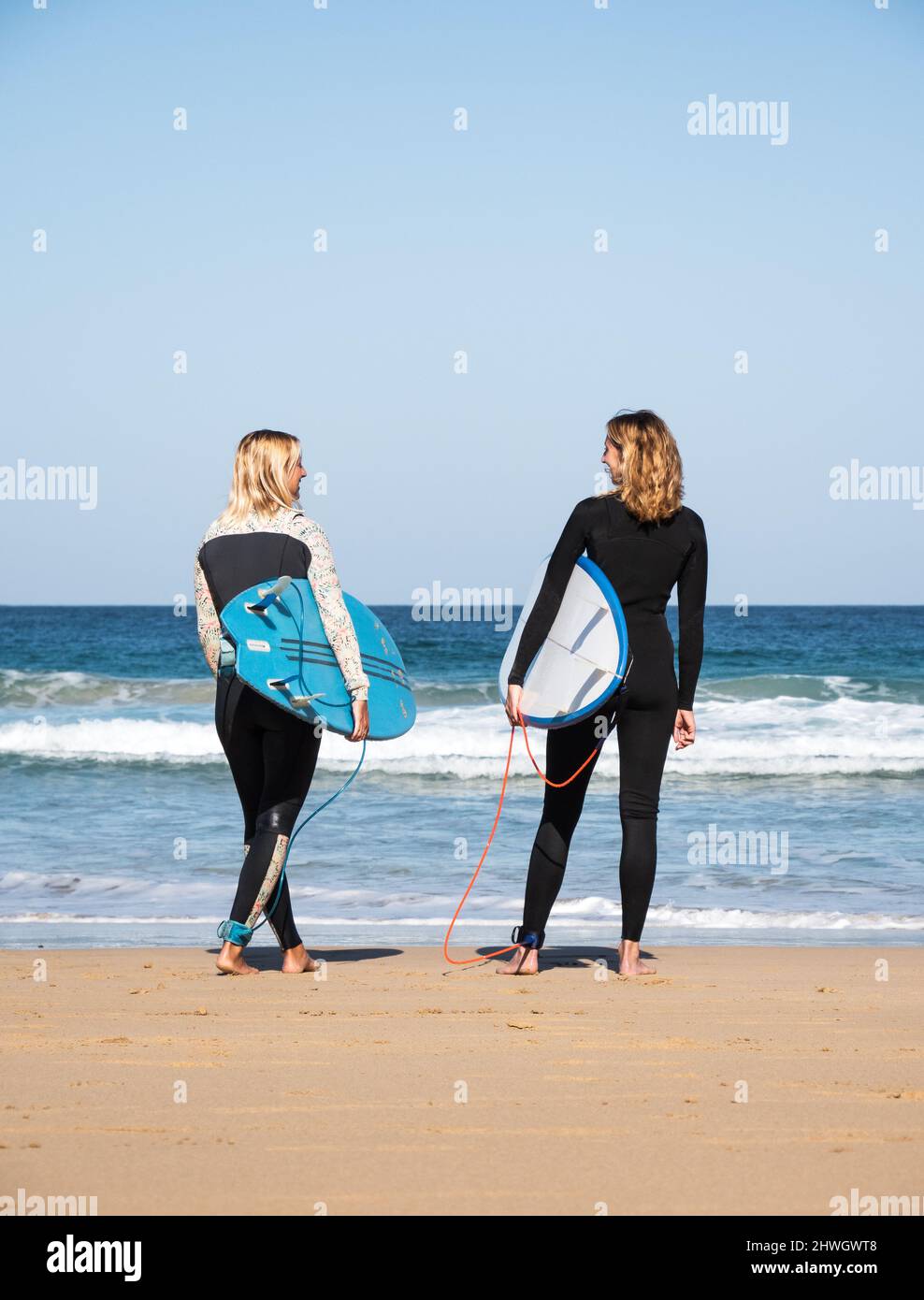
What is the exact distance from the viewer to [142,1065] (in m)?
3.21

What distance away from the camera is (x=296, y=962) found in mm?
4469

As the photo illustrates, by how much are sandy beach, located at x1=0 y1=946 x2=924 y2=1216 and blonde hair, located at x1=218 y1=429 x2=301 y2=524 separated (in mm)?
1543

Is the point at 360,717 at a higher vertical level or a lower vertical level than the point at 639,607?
lower

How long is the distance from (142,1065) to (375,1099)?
0.67 metres

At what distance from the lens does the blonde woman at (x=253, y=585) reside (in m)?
4.19

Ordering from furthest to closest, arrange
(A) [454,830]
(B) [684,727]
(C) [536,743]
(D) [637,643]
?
(C) [536,743] → (A) [454,830] → (B) [684,727] → (D) [637,643]

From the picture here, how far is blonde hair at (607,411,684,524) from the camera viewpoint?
420 centimetres

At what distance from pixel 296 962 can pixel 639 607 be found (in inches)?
65.8

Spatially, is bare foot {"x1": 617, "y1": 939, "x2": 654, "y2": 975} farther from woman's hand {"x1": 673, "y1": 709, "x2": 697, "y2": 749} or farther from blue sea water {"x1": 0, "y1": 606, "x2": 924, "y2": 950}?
blue sea water {"x1": 0, "y1": 606, "x2": 924, "y2": 950}

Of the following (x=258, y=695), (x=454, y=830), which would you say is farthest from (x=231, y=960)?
→ (x=454, y=830)

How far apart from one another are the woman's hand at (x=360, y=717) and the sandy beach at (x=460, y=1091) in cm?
82

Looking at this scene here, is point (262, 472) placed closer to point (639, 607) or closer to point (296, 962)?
point (639, 607)
